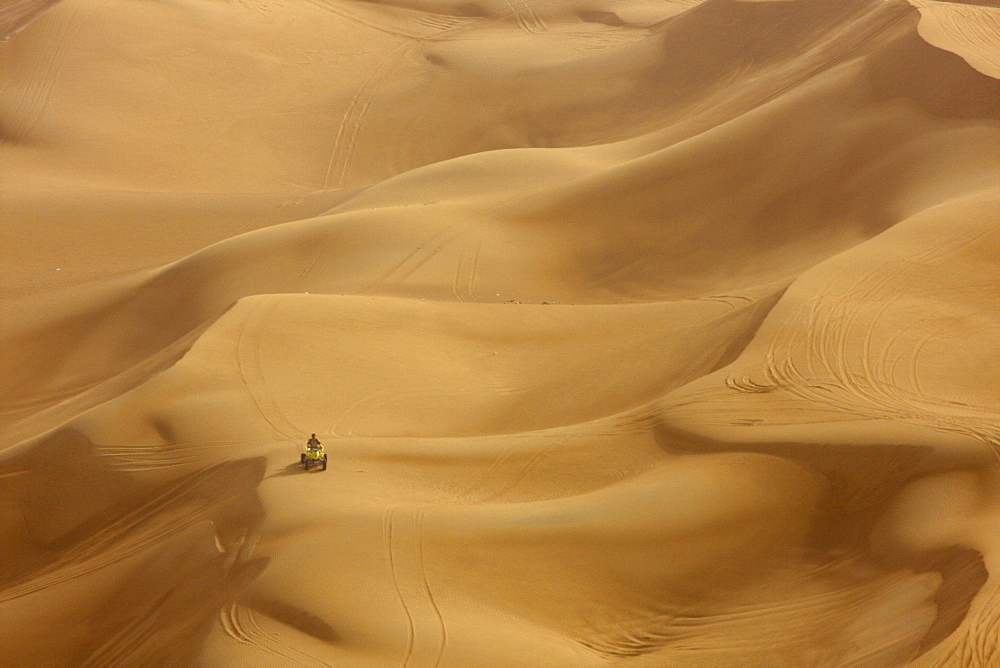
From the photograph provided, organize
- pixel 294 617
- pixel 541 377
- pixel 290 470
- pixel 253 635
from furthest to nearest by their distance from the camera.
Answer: pixel 541 377, pixel 290 470, pixel 294 617, pixel 253 635

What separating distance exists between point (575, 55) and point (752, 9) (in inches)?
198

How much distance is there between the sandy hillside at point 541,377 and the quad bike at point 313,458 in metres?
0.20

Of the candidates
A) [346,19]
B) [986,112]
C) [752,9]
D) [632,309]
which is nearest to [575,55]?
[752,9]

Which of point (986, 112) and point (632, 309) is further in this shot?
point (986, 112)

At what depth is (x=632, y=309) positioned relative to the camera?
13.6 m

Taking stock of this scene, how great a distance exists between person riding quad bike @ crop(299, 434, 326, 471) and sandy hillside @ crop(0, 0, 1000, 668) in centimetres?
20

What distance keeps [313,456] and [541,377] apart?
3.67 metres

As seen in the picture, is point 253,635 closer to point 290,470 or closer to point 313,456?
point 290,470

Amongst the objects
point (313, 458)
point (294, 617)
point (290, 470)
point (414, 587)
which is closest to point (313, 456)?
point (313, 458)

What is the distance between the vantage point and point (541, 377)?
1223 cm

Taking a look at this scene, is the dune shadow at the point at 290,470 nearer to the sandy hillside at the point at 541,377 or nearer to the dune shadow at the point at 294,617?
the sandy hillside at the point at 541,377

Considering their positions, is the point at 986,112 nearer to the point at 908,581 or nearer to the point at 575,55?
the point at 908,581

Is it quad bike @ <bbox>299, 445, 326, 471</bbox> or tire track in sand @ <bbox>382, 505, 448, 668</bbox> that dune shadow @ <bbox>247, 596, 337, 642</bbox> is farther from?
quad bike @ <bbox>299, 445, 326, 471</bbox>

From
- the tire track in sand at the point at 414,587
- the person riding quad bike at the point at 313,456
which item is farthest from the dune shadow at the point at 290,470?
the tire track in sand at the point at 414,587
